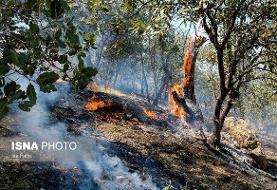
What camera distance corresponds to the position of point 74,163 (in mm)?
9852

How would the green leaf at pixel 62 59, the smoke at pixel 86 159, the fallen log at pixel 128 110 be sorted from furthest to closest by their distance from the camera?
the fallen log at pixel 128 110
the smoke at pixel 86 159
the green leaf at pixel 62 59

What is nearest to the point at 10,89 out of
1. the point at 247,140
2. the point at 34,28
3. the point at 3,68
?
the point at 3,68

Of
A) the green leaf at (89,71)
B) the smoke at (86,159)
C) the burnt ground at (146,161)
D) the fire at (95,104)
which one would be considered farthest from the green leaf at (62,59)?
the fire at (95,104)

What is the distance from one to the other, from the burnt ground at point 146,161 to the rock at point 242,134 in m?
4.32

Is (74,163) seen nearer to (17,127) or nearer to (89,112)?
(17,127)

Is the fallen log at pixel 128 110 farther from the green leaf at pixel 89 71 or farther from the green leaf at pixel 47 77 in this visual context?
the green leaf at pixel 47 77

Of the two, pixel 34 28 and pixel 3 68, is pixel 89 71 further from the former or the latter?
pixel 3 68

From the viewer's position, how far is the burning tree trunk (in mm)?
14672

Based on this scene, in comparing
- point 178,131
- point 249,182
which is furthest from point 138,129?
point 249,182

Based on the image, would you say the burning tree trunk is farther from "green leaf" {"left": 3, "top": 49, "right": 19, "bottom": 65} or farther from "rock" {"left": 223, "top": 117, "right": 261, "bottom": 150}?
"green leaf" {"left": 3, "top": 49, "right": 19, "bottom": 65}

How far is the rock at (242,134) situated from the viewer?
21.1 m

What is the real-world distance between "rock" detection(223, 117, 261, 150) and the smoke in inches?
464

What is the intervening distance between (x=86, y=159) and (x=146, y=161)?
79.6 inches

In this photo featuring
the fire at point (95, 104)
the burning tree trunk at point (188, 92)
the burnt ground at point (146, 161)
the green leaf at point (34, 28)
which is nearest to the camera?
the green leaf at point (34, 28)
